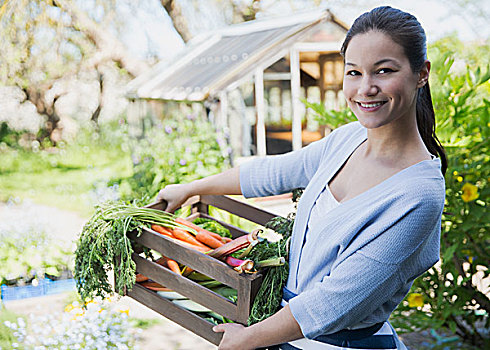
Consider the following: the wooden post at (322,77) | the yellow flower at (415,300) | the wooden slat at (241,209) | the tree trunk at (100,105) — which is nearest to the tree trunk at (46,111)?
the tree trunk at (100,105)

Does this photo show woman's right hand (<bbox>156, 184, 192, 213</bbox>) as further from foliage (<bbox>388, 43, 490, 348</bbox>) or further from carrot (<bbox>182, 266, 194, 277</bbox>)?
foliage (<bbox>388, 43, 490, 348</bbox>)

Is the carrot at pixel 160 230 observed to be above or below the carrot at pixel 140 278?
above

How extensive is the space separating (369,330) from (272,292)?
233 millimetres

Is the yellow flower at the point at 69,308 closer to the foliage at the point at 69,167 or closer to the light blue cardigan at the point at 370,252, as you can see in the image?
the light blue cardigan at the point at 370,252

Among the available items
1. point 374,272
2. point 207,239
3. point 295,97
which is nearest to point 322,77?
point 295,97

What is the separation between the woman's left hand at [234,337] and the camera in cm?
123

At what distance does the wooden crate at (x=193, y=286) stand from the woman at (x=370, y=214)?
0.19ft

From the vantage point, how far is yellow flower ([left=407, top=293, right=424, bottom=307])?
117 inches

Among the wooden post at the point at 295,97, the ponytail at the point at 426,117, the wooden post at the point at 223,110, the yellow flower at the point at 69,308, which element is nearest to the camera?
the ponytail at the point at 426,117

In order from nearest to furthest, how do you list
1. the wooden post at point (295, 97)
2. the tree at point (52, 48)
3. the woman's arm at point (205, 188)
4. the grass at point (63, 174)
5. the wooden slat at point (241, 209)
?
1. the woman's arm at point (205, 188)
2. the wooden slat at point (241, 209)
3. the wooden post at point (295, 97)
4. the grass at point (63, 174)
5. the tree at point (52, 48)

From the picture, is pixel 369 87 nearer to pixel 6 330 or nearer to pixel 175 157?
pixel 6 330

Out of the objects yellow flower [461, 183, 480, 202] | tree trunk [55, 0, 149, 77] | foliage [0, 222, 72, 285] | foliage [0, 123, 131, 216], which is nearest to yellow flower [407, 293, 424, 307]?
yellow flower [461, 183, 480, 202]

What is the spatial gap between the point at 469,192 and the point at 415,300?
A: 67 centimetres

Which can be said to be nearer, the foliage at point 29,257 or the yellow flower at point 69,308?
the yellow flower at point 69,308
